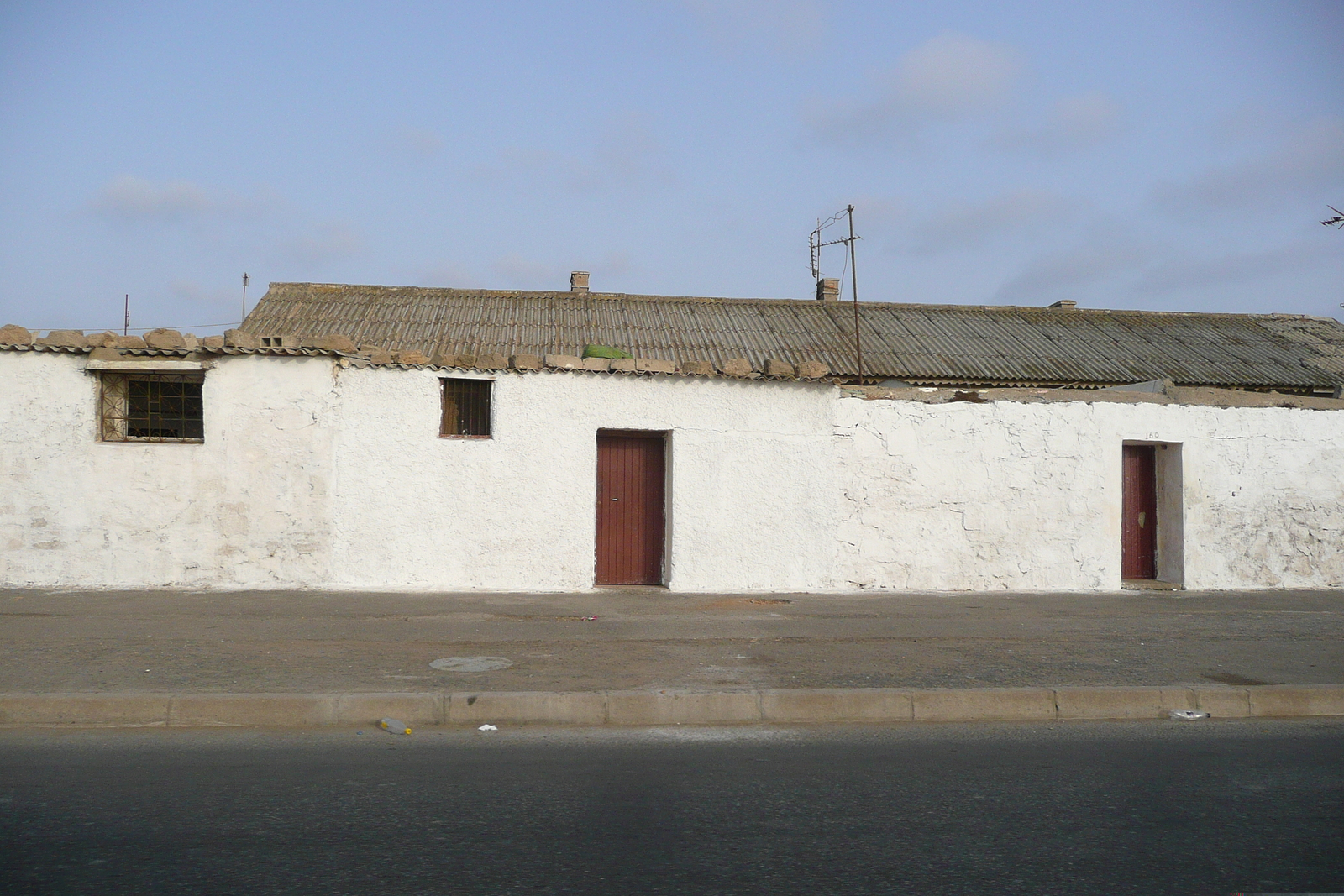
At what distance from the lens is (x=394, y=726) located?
617 centimetres

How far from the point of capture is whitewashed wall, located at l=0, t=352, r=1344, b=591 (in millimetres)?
11516

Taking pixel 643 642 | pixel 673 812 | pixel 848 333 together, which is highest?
pixel 848 333

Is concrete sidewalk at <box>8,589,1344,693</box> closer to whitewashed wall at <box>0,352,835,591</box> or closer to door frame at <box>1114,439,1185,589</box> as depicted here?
whitewashed wall at <box>0,352,835,591</box>

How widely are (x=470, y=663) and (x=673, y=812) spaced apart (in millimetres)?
3291

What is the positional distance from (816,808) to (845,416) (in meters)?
8.41

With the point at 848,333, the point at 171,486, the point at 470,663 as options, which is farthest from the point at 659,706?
the point at 848,333

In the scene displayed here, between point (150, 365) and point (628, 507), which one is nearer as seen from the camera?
point (150, 365)

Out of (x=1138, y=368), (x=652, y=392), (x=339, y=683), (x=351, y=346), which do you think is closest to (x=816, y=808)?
(x=339, y=683)

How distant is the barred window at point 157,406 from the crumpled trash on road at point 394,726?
272 inches

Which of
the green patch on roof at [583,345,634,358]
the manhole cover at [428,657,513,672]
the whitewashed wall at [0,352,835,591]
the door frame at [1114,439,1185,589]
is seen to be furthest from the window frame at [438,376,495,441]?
the door frame at [1114,439,1185,589]

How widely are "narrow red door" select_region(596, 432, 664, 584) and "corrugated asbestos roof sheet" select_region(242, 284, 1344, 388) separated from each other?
306 inches

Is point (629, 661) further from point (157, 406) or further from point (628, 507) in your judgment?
point (157, 406)

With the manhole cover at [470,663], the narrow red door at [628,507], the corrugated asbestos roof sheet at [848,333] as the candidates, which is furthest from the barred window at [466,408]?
the corrugated asbestos roof sheet at [848,333]

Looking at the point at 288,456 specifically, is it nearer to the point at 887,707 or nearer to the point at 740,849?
the point at 887,707
